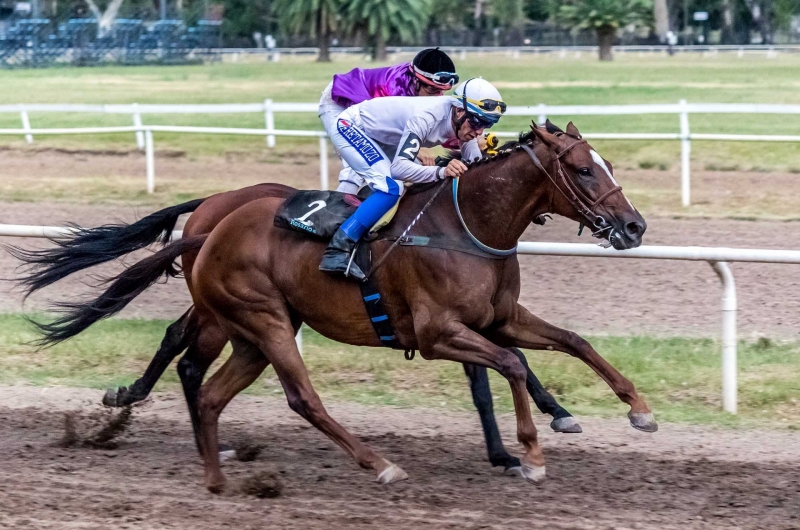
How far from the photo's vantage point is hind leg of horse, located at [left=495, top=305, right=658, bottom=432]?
4594 millimetres

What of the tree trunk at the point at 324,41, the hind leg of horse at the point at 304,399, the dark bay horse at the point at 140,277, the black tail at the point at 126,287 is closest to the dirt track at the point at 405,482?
the hind leg of horse at the point at 304,399

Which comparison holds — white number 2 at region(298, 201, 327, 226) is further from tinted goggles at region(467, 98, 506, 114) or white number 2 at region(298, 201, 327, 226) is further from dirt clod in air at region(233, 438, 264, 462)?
dirt clod in air at region(233, 438, 264, 462)

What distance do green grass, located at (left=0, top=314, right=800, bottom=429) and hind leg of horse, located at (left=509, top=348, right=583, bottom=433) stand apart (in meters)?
0.82

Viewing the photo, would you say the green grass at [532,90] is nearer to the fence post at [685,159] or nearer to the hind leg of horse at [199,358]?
the fence post at [685,159]

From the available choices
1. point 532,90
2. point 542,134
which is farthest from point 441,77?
point 532,90

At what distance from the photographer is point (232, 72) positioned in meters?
40.7

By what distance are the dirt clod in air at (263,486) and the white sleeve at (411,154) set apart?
4.69 feet

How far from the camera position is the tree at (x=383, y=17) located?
160ft

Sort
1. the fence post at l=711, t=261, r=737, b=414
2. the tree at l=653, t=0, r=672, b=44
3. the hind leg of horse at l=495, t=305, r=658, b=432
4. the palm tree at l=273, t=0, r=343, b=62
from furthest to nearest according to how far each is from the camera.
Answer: the tree at l=653, t=0, r=672, b=44 → the palm tree at l=273, t=0, r=343, b=62 → the fence post at l=711, t=261, r=737, b=414 → the hind leg of horse at l=495, t=305, r=658, b=432

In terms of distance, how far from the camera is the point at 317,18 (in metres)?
50.7

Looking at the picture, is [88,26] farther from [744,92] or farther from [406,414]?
[406,414]

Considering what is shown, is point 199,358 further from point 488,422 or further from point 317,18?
point 317,18

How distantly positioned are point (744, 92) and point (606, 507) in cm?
2388

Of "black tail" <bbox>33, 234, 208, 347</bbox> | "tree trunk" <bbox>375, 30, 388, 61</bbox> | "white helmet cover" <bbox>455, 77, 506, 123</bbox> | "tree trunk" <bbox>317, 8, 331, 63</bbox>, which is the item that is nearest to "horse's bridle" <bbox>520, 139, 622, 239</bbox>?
"white helmet cover" <bbox>455, 77, 506, 123</bbox>
